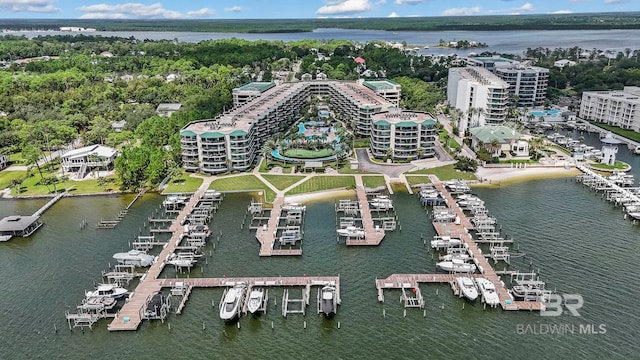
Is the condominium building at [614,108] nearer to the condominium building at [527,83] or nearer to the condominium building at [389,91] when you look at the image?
the condominium building at [527,83]

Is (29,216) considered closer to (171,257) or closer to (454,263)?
(171,257)

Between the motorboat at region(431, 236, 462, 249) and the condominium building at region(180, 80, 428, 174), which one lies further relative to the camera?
Answer: the condominium building at region(180, 80, 428, 174)

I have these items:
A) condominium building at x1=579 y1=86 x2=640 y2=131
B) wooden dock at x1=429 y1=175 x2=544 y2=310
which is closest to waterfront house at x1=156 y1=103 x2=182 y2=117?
wooden dock at x1=429 y1=175 x2=544 y2=310

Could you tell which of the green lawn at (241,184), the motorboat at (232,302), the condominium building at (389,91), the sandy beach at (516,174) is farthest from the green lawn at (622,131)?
the motorboat at (232,302)

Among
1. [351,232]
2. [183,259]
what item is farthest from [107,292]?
[351,232]

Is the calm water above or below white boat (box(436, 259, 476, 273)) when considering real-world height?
below

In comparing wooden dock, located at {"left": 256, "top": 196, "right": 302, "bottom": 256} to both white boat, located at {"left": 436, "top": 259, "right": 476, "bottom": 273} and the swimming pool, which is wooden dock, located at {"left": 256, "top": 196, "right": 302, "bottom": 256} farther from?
the swimming pool
